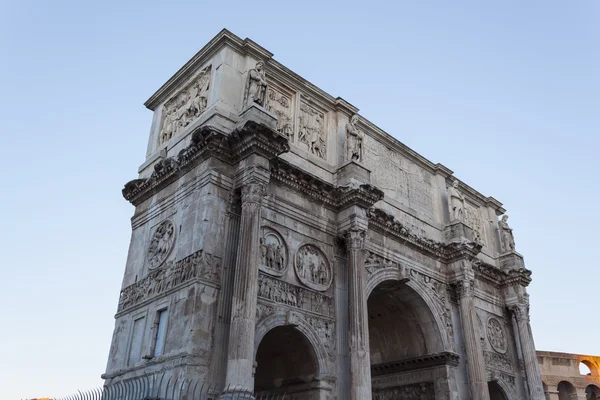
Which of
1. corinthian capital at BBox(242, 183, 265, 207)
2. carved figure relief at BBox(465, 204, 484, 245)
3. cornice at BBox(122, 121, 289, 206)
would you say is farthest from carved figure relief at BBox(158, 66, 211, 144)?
A: carved figure relief at BBox(465, 204, 484, 245)

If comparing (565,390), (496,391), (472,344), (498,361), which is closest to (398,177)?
(472,344)

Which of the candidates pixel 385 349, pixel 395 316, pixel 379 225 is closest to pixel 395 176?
pixel 379 225

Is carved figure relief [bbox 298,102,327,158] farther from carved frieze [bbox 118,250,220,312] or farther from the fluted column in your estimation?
the fluted column

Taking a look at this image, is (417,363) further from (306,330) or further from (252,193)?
(252,193)

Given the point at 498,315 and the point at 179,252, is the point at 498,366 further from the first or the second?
the point at 179,252

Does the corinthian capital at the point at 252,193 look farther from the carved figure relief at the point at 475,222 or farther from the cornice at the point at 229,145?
the carved figure relief at the point at 475,222

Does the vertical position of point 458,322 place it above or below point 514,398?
above

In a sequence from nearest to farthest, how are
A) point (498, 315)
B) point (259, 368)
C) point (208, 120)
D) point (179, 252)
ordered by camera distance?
point (179, 252)
point (208, 120)
point (259, 368)
point (498, 315)

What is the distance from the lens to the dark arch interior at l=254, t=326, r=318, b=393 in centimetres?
1336

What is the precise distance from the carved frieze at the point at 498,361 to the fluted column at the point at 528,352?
1.93ft

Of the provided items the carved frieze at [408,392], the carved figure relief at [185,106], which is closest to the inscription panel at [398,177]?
the carved figure relief at [185,106]

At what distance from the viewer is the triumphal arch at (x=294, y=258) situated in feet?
39.8

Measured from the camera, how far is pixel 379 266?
16.4 m

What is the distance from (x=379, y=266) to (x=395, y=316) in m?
3.32
